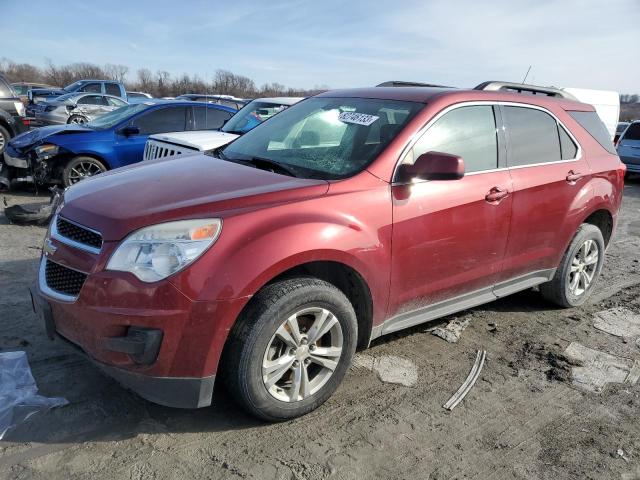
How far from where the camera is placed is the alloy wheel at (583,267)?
4.65 m

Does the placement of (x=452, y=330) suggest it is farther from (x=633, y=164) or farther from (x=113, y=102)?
(x=113, y=102)

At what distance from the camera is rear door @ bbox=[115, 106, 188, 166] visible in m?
7.79

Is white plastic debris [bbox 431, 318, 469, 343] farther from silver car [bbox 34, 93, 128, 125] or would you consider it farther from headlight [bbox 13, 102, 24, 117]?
silver car [bbox 34, 93, 128, 125]

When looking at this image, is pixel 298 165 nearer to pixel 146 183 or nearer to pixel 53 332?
pixel 146 183

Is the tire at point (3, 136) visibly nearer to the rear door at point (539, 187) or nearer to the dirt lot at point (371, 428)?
the dirt lot at point (371, 428)

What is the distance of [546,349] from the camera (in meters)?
3.94

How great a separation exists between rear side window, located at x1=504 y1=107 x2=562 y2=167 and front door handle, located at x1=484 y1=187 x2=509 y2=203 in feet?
0.98

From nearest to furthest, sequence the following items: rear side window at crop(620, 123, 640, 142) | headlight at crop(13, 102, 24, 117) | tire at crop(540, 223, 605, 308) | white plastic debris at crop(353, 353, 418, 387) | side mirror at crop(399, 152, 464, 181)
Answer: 1. side mirror at crop(399, 152, 464, 181)
2. white plastic debris at crop(353, 353, 418, 387)
3. tire at crop(540, 223, 605, 308)
4. headlight at crop(13, 102, 24, 117)
5. rear side window at crop(620, 123, 640, 142)

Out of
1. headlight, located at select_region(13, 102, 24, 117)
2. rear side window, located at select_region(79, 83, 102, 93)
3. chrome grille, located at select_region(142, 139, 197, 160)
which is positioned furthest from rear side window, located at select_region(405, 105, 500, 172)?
rear side window, located at select_region(79, 83, 102, 93)

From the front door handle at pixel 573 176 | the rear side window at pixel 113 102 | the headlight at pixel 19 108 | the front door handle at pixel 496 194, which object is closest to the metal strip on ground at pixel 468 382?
the front door handle at pixel 496 194

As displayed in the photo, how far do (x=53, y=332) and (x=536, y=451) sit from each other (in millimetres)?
2569

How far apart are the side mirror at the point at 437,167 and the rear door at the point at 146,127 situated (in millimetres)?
5839

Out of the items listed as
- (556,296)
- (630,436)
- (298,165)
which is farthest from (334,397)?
(556,296)

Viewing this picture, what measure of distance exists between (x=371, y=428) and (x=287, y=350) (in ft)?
2.07
